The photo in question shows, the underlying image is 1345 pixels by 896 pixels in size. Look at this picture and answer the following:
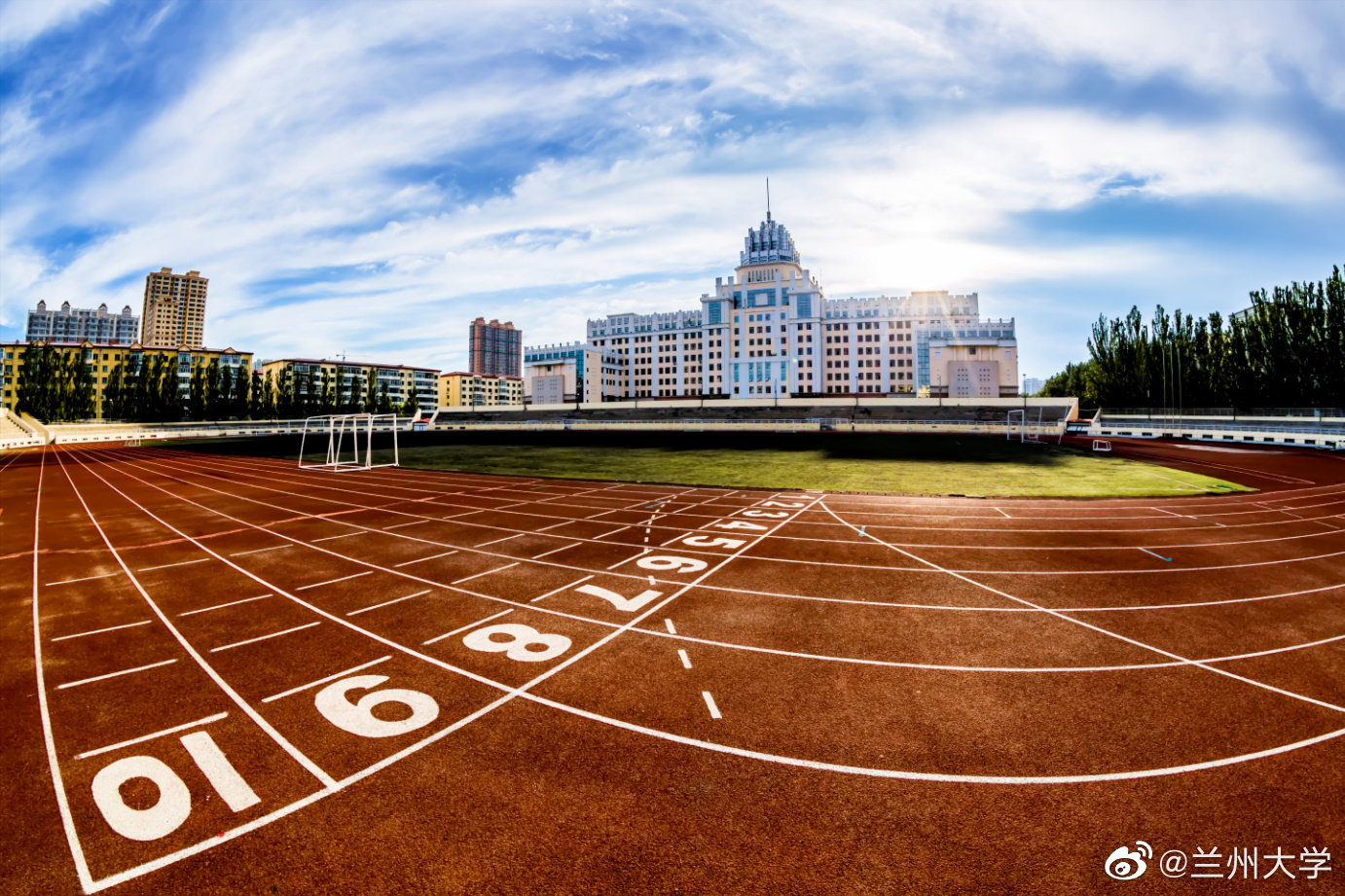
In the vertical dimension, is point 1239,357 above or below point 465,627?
above

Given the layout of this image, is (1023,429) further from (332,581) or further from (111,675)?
(111,675)

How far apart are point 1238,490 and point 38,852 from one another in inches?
1241

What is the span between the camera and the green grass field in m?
22.5

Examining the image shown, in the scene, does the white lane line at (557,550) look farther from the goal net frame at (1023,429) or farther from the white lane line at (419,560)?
the goal net frame at (1023,429)

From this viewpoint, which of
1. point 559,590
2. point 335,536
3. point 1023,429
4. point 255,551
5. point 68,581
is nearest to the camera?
point 559,590

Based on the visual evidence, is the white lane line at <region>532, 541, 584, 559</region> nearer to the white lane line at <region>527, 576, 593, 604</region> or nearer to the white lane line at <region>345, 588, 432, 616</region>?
the white lane line at <region>527, 576, 593, 604</region>

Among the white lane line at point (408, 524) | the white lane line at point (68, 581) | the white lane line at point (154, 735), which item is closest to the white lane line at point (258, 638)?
the white lane line at point (154, 735)

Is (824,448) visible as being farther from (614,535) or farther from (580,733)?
(580,733)

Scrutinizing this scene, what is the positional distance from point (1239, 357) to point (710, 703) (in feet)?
240

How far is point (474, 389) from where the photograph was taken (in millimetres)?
157750

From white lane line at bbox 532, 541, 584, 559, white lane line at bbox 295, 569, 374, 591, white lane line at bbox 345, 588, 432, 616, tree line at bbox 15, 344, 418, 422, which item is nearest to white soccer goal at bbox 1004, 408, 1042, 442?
white lane line at bbox 532, 541, 584, 559

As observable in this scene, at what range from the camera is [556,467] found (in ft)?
100

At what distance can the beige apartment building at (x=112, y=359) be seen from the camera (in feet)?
288

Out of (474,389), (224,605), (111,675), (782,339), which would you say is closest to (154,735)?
(111,675)
